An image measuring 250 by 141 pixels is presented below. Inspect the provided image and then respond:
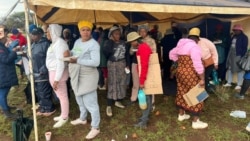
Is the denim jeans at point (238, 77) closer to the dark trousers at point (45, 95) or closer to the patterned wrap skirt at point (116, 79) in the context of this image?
the patterned wrap skirt at point (116, 79)

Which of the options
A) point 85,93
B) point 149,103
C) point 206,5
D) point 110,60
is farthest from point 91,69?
point 206,5

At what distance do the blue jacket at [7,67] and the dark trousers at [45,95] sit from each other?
1.56ft

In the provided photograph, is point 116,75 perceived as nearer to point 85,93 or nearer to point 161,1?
point 85,93

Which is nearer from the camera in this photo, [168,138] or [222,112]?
[168,138]

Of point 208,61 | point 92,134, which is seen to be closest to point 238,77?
point 208,61

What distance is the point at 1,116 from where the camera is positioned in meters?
5.43

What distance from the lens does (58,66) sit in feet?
13.8

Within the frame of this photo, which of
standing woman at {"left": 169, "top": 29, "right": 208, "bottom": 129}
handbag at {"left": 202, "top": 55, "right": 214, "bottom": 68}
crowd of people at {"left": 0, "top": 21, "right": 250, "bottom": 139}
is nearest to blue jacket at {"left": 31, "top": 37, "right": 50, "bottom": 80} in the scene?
crowd of people at {"left": 0, "top": 21, "right": 250, "bottom": 139}

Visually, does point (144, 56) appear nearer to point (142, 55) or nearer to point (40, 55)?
point (142, 55)

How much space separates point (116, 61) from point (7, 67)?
2052mm

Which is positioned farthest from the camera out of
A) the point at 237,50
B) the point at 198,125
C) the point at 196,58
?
the point at 237,50

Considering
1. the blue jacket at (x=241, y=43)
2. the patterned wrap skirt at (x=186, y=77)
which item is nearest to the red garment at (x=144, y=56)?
the patterned wrap skirt at (x=186, y=77)

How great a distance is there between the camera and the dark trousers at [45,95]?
498 cm

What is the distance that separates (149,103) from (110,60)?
1.11 m
